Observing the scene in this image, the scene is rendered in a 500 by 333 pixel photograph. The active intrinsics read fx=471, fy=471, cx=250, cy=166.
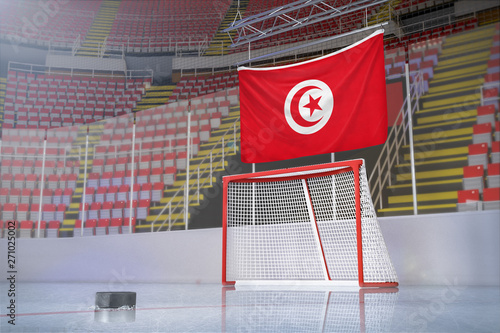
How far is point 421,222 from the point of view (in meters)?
4.28

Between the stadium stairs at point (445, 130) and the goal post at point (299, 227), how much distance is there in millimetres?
639

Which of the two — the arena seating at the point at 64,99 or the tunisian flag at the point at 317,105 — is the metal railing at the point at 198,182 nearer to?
the tunisian flag at the point at 317,105

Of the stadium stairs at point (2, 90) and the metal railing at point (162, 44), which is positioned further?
the metal railing at point (162, 44)

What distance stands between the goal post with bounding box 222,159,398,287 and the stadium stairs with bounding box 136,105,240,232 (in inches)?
30.6

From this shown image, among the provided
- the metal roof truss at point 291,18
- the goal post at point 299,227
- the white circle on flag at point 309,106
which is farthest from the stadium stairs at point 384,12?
the goal post at point 299,227

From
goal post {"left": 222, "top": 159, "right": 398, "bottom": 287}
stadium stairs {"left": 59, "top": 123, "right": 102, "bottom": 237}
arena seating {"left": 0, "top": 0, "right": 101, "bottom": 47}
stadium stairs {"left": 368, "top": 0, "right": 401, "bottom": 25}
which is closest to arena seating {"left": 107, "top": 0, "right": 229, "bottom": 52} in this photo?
arena seating {"left": 0, "top": 0, "right": 101, "bottom": 47}

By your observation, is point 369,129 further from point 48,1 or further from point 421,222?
point 48,1

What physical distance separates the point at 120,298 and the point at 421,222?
2.98 meters

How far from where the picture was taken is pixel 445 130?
231 inches

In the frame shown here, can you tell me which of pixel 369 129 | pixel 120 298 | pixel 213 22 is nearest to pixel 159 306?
pixel 120 298

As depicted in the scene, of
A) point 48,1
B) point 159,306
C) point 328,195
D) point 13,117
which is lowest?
point 159,306

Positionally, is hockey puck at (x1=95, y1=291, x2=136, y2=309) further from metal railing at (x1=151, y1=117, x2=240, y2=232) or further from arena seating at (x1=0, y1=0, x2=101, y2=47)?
arena seating at (x1=0, y1=0, x2=101, y2=47)

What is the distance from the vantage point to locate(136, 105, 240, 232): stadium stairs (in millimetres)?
5355

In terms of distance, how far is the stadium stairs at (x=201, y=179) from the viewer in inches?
211
